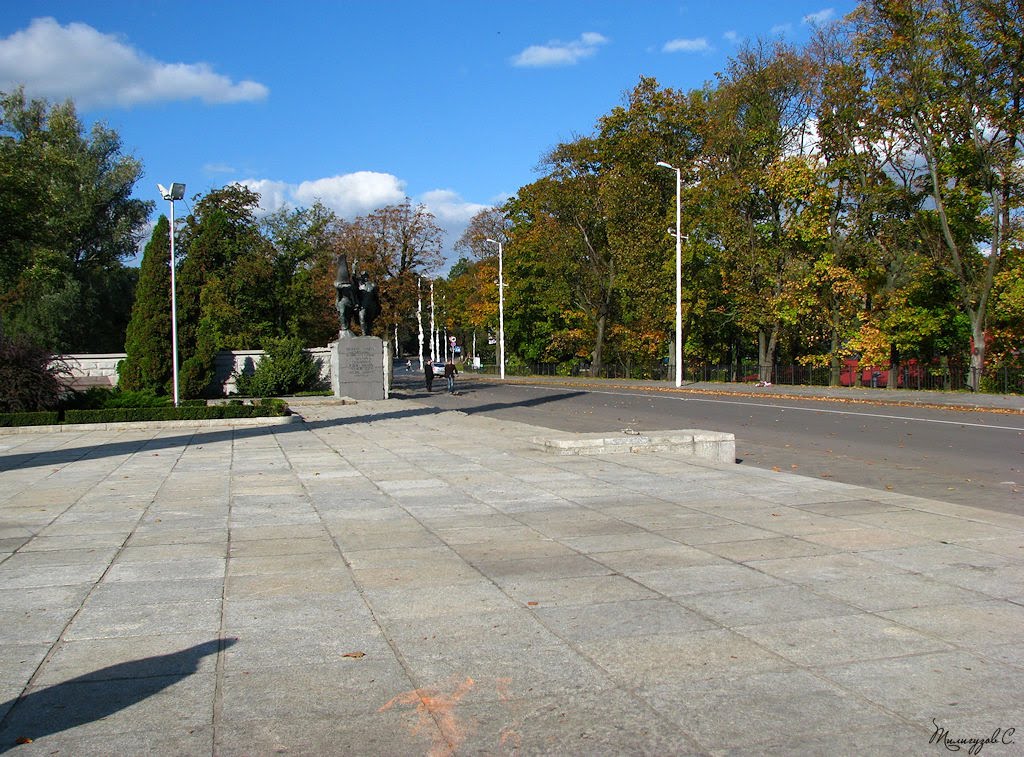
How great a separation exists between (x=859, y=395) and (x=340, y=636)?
29656mm

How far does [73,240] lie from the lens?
169 ft

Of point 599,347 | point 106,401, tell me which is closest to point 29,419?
point 106,401

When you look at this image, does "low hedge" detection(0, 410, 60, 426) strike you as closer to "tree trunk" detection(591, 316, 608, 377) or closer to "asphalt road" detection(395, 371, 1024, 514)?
"asphalt road" detection(395, 371, 1024, 514)

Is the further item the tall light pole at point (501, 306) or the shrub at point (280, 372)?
the tall light pole at point (501, 306)

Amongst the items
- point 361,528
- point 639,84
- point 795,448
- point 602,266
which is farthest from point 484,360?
point 361,528

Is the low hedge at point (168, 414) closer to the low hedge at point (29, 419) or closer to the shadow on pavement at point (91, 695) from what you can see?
the low hedge at point (29, 419)

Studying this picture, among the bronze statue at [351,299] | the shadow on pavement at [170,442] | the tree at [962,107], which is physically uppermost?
the tree at [962,107]

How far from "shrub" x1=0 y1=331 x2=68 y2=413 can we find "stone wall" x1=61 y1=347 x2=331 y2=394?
11050mm

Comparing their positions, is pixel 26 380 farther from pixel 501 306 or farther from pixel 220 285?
pixel 501 306

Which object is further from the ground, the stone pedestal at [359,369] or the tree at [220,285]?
the tree at [220,285]

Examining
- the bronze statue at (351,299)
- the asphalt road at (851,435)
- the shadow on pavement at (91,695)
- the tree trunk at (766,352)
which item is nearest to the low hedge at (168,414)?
the asphalt road at (851,435)

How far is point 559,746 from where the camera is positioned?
3662 mm

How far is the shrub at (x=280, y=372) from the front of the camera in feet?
117

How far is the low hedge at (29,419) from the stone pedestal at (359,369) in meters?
13.6
